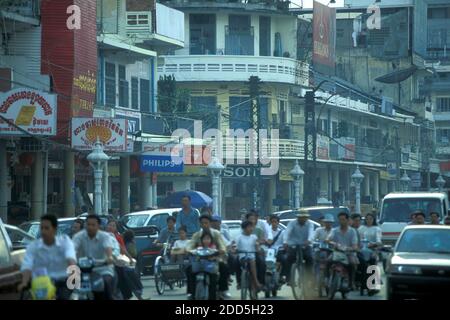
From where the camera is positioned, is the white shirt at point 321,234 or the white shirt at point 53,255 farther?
the white shirt at point 321,234

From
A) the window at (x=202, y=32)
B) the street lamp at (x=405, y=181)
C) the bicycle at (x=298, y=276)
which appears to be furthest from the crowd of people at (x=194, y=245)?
the street lamp at (x=405, y=181)

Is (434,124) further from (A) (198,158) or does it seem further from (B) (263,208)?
(A) (198,158)

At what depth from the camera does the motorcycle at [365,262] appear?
24781mm

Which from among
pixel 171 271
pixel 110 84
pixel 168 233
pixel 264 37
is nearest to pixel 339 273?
pixel 171 271

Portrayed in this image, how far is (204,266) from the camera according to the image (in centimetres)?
2048

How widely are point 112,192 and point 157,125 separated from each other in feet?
17.9

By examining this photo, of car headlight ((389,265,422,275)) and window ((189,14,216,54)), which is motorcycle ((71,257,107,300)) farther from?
window ((189,14,216,54))

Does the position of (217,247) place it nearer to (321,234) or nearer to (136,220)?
(321,234)

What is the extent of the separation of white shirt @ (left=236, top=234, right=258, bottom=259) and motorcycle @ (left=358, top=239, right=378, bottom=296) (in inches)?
110

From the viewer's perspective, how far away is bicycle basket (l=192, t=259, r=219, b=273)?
806 inches

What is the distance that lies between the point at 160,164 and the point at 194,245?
2797 cm

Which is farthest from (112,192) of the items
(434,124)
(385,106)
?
(434,124)

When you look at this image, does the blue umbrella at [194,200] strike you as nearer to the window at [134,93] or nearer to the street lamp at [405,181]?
the window at [134,93]
